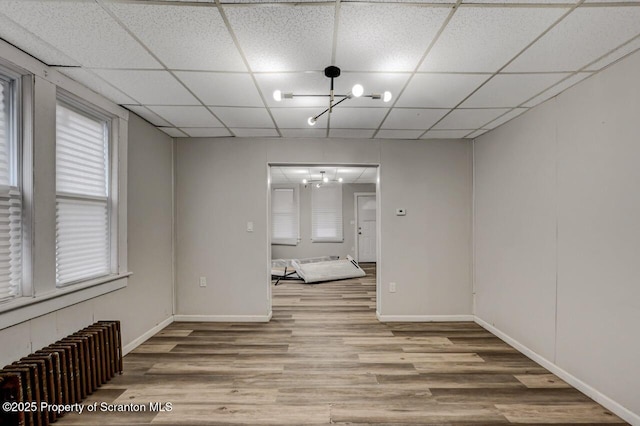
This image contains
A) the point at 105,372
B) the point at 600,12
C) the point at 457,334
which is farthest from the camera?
the point at 457,334


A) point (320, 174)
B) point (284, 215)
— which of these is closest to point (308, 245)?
point (284, 215)

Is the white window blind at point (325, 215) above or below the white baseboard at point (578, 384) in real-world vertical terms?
above

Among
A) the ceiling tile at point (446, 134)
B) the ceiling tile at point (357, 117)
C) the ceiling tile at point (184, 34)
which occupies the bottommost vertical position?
the ceiling tile at point (446, 134)

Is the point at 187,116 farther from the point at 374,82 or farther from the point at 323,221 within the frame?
the point at 323,221

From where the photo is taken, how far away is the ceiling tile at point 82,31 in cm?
160

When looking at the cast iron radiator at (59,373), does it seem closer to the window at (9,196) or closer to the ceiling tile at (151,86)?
the window at (9,196)

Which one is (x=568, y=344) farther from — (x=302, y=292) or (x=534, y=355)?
(x=302, y=292)

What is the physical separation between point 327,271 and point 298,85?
521 centimetres

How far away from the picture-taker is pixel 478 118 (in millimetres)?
3314

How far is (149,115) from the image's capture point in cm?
327

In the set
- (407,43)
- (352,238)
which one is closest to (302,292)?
(352,238)

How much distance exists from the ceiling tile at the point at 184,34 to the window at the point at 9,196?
105 centimetres

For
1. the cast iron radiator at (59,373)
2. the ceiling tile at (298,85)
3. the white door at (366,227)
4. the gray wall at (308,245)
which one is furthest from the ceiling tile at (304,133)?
the white door at (366,227)

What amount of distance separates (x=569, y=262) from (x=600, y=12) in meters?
1.88
